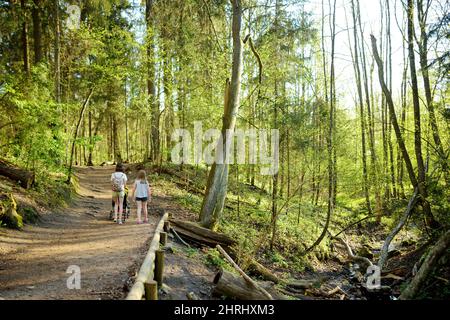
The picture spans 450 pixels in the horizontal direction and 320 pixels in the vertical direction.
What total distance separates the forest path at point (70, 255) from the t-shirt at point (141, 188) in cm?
92

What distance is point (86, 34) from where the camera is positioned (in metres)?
18.2

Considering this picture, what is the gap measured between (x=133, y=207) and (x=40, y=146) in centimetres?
422

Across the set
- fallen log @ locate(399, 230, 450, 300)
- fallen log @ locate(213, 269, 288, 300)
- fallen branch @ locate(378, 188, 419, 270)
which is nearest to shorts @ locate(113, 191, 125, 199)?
fallen log @ locate(213, 269, 288, 300)

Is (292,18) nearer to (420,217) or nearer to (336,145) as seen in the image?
(336,145)

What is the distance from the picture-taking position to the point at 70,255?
758cm

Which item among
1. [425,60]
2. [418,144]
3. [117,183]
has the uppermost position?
[425,60]

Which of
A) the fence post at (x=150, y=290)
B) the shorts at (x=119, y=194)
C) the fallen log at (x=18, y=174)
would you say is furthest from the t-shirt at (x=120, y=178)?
the fence post at (x=150, y=290)

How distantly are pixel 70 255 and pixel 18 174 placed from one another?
5.30 metres

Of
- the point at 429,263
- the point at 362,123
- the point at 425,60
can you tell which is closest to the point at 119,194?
the point at 429,263

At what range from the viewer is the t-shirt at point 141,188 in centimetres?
1045

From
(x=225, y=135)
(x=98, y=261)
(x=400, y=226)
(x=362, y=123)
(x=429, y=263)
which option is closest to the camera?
(x=98, y=261)

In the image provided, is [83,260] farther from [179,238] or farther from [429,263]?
[429,263]

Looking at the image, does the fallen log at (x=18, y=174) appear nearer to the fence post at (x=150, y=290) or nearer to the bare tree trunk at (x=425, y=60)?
the fence post at (x=150, y=290)
